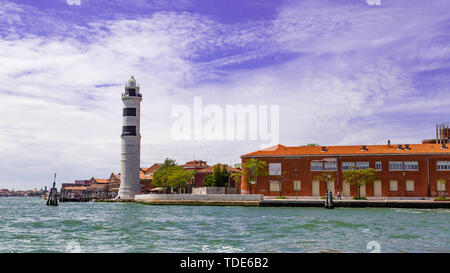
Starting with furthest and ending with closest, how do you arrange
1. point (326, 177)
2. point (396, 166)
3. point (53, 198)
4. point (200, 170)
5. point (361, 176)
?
point (200, 170) < point (53, 198) < point (326, 177) < point (396, 166) < point (361, 176)

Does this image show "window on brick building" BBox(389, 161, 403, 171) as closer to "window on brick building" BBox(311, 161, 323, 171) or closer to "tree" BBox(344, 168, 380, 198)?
"tree" BBox(344, 168, 380, 198)

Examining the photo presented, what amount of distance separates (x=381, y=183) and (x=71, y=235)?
155 feet

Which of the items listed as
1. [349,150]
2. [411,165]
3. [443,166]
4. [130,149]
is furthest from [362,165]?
[130,149]

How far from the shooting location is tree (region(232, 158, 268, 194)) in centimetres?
6322

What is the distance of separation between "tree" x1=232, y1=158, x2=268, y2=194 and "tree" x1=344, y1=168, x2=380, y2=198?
11.3 meters

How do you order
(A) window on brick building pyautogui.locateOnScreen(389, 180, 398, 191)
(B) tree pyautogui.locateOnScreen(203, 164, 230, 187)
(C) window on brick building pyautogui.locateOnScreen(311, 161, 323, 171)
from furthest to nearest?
1. (B) tree pyautogui.locateOnScreen(203, 164, 230, 187)
2. (C) window on brick building pyautogui.locateOnScreen(311, 161, 323, 171)
3. (A) window on brick building pyautogui.locateOnScreen(389, 180, 398, 191)

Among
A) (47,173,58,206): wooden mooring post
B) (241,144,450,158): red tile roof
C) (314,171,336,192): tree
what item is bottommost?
Answer: (47,173,58,206): wooden mooring post

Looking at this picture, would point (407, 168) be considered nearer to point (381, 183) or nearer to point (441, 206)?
point (381, 183)

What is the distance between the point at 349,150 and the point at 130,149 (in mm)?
40689

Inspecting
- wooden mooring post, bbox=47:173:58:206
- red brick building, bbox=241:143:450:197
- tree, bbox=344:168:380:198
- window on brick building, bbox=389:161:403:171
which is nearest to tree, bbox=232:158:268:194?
red brick building, bbox=241:143:450:197

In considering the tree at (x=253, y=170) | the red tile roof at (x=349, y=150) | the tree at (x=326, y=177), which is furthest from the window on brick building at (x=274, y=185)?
the tree at (x=326, y=177)

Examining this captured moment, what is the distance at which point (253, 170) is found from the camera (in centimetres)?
6391

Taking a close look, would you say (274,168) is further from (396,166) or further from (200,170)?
(200,170)
